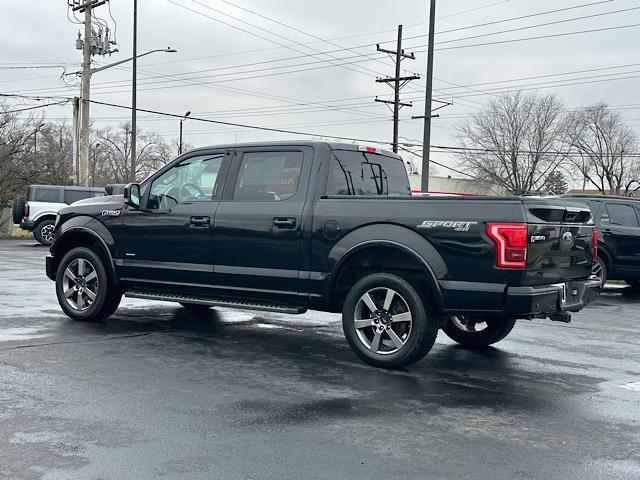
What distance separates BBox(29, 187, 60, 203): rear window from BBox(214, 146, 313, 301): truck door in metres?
18.7

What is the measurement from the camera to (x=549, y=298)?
6141 mm

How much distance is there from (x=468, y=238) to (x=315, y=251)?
5.00ft

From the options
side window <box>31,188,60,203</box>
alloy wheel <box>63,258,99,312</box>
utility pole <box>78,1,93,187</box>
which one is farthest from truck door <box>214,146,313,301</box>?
utility pole <box>78,1,93,187</box>

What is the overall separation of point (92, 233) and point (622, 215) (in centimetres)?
1041

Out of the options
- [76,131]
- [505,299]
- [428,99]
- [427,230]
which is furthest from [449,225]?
[76,131]

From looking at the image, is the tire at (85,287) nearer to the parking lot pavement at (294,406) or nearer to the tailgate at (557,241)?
the parking lot pavement at (294,406)

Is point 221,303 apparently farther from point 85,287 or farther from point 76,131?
point 76,131

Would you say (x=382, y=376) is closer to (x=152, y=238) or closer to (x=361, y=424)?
(x=361, y=424)

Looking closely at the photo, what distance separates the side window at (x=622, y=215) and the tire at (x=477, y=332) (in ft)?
25.1

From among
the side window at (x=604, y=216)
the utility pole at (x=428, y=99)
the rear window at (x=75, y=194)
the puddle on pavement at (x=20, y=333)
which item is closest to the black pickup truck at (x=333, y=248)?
the puddle on pavement at (x=20, y=333)

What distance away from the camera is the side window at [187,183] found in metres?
7.82

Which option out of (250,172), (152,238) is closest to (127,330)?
(152,238)

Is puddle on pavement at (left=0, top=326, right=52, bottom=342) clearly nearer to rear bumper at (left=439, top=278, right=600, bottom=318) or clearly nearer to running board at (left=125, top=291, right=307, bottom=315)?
running board at (left=125, top=291, right=307, bottom=315)

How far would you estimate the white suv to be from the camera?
24.2 meters
